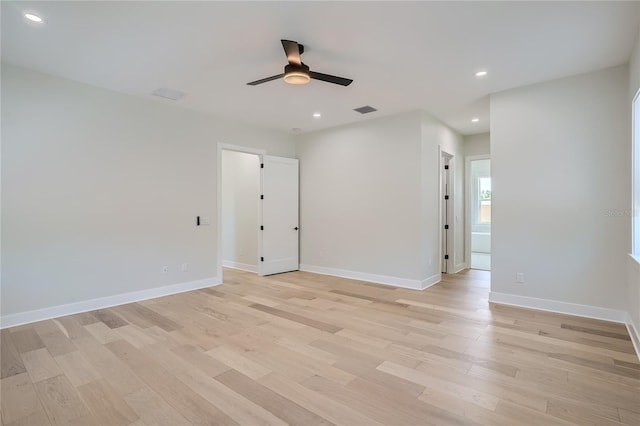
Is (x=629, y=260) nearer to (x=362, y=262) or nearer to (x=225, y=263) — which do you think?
(x=362, y=262)

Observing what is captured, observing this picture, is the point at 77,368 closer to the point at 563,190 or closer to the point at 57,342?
the point at 57,342

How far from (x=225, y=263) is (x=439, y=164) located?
16.1 feet

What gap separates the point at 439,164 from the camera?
557 cm

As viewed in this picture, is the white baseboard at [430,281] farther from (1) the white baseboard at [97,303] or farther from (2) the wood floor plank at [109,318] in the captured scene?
(2) the wood floor plank at [109,318]

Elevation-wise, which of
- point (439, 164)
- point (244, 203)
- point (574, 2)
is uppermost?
point (574, 2)

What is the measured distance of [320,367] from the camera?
250 centimetres

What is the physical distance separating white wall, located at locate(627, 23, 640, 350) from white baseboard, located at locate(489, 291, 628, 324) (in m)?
0.21

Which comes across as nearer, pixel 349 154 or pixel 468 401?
pixel 468 401

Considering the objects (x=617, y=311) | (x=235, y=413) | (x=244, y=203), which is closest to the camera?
(x=235, y=413)

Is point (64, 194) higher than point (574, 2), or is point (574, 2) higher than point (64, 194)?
point (574, 2)

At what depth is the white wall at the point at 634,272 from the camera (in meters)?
2.77

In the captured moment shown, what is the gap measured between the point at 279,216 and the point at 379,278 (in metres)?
2.27

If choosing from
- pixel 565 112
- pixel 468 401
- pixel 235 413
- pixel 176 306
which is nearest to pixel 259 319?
pixel 176 306

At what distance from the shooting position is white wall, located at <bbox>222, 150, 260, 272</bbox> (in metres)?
6.45
